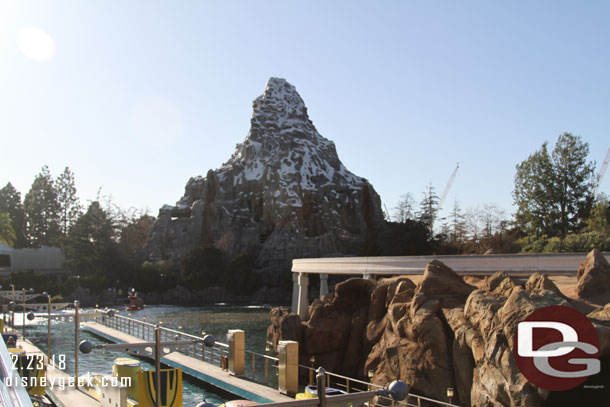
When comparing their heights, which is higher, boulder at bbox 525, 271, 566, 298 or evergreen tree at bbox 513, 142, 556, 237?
evergreen tree at bbox 513, 142, 556, 237

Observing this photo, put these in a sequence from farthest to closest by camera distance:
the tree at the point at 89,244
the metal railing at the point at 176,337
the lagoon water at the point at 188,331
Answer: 1. the tree at the point at 89,244
2. the metal railing at the point at 176,337
3. the lagoon water at the point at 188,331

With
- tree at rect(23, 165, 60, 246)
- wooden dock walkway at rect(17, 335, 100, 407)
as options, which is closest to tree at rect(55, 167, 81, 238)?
tree at rect(23, 165, 60, 246)

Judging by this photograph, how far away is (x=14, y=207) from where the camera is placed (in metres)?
99.8

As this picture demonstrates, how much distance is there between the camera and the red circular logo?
489 inches

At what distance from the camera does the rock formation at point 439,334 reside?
12.8 metres

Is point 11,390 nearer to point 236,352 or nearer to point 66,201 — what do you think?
point 236,352

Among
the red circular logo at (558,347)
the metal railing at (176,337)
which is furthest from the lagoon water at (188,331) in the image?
the red circular logo at (558,347)

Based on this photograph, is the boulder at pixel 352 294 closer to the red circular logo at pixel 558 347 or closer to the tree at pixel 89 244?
the red circular logo at pixel 558 347

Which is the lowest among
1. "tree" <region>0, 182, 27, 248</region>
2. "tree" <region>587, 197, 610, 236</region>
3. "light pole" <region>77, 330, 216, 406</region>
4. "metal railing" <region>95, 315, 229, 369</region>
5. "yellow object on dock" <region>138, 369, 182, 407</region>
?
"metal railing" <region>95, 315, 229, 369</region>

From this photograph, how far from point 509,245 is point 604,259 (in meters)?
36.1

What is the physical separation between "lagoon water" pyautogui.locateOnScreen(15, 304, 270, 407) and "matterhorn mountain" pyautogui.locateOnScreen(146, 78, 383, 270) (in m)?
21.9

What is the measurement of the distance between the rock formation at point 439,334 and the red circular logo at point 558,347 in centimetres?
20

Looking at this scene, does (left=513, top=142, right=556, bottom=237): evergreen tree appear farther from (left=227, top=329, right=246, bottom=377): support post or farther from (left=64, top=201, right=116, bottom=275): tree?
(left=64, top=201, right=116, bottom=275): tree

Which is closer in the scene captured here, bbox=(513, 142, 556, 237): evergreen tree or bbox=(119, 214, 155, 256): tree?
bbox=(513, 142, 556, 237): evergreen tree
